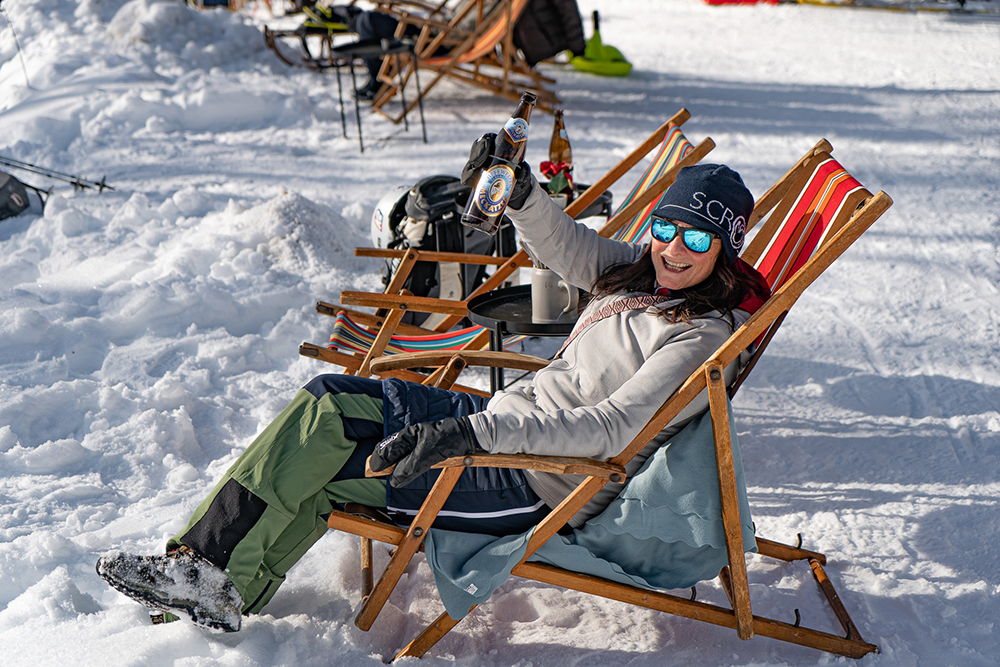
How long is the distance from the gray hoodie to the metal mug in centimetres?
37

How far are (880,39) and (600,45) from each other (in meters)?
3.86

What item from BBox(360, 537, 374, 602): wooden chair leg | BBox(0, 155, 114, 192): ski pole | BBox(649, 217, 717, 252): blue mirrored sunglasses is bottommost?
BBox(360, 537, 374, 602): wooden chair leg

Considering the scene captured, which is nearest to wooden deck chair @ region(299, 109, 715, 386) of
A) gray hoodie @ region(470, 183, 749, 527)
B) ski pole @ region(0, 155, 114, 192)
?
gray hoodie @ region(470, 183, 749, 527)

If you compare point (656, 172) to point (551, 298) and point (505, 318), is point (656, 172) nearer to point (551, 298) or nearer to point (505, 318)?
point (551, 298)

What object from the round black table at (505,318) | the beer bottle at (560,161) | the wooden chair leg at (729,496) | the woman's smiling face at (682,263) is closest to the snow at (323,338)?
the wooden chair leg at (729,496)

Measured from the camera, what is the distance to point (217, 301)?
4.02m

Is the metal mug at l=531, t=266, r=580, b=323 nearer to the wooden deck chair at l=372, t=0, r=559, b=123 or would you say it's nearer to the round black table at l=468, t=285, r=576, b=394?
the round black table at l=468, t=285, r=576, b=394

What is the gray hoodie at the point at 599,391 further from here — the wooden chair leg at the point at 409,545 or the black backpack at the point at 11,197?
the black backpack at the point at 11,197

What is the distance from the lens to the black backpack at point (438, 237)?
3.85 m

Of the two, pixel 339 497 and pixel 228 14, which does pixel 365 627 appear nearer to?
pixel 339 497

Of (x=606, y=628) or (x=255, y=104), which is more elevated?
(x=255, y=104)

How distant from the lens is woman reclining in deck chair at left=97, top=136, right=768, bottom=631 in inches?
74.6

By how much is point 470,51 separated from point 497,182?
563 centimetres

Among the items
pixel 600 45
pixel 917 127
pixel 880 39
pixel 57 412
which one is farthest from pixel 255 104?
pixel 880 39
